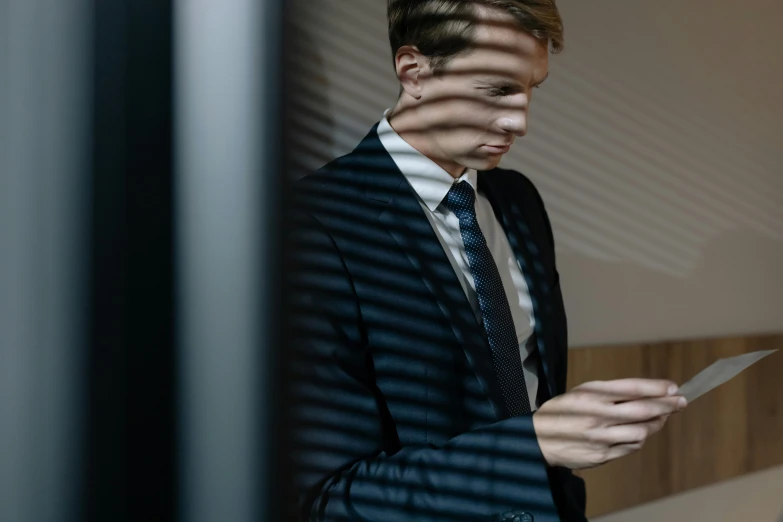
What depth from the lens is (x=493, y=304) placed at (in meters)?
0.94

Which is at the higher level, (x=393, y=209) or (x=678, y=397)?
(x=393, y=209)

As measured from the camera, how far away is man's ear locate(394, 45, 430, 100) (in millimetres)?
926

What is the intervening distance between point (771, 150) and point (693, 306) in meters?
0.47

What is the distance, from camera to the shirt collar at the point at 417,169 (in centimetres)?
94

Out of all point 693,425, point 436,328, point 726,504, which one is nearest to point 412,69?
point 436,328

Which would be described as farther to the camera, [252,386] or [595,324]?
[595,324]

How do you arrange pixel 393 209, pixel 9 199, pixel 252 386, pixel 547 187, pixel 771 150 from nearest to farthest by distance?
1. pixel 9 199
2. pixel 252 386
3. pixel 393 209
4. pixel 547 187
5. pixel 771 150

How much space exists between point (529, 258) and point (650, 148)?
0.53 metres

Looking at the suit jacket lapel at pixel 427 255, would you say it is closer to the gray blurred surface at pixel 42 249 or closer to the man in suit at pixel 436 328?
the man in suit at pixel 436 328

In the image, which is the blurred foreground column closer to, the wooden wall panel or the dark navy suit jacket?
the dark navy suit jacket

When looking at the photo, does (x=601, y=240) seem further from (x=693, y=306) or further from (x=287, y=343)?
(x=287, y=343)

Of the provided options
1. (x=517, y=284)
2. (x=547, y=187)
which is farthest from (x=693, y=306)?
(x=517, y=284)

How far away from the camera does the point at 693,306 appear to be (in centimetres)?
151

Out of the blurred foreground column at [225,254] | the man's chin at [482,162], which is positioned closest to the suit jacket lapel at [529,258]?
the man's chin at [482,162]
